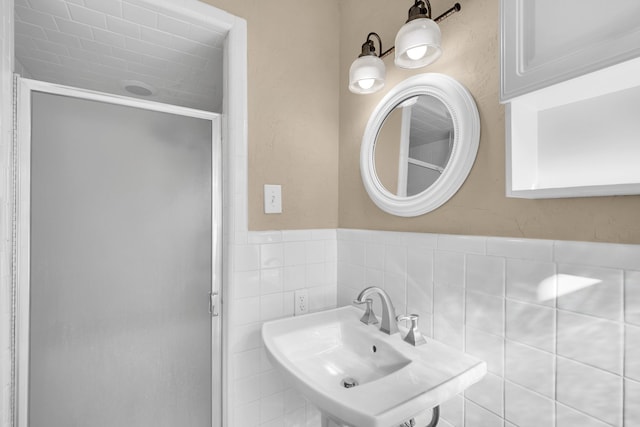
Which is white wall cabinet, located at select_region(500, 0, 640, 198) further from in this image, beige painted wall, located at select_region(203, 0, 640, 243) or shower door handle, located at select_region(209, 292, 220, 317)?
shower door handle, located at select_region(209, 292, 220, 317)

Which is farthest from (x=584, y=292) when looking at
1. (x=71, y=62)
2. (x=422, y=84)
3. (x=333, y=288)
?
(x=71, y=62)

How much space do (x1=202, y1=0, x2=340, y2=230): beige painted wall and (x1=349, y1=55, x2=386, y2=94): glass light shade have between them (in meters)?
0.34

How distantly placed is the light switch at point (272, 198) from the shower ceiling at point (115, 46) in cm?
72

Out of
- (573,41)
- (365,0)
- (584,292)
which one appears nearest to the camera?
(573,41)

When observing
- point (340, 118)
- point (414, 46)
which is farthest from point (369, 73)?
point (340, 118)

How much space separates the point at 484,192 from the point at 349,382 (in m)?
0.78

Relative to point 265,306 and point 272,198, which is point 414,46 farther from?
point 265,306

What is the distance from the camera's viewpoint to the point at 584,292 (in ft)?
2.23

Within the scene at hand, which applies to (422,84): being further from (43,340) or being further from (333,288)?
(43,340)

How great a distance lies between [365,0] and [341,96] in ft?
1.46

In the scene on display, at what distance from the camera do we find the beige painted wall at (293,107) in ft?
4.21

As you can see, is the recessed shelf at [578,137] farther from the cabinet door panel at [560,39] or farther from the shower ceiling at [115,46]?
the shower ceiling at [115,46]

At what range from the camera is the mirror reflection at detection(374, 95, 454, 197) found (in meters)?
1.03

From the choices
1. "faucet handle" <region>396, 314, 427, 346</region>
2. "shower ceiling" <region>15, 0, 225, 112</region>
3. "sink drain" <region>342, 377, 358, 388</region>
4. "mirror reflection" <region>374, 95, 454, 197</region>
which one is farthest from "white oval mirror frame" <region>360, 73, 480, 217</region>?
"shower ceiling" <region>15, 0, 225, 112</region>
